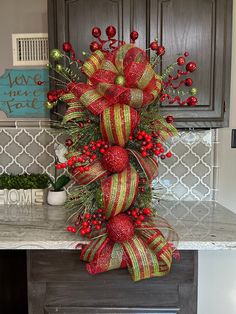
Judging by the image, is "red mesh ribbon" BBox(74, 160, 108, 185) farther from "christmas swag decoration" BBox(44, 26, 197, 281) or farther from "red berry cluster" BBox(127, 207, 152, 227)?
"red berry cluster" BBox(127, 207, 152, 227)

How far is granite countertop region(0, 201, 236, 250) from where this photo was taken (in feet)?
3.23

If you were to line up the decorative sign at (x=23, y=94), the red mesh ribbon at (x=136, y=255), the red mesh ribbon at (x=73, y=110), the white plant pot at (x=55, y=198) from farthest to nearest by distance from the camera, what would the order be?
the decorative sign at (x=23, y=94) → the white plant pot at (x=55, y=198) → the red mesh ribbon at (x=73, y=110) → the red mesh ribbon at (x=136, y=255)

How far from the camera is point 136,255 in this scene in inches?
36.1

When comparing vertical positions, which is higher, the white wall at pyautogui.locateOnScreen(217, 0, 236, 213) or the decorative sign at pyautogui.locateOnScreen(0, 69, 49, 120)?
the decorative sign at pyautogui.locateOnScreen(0, 69, 49, 120)

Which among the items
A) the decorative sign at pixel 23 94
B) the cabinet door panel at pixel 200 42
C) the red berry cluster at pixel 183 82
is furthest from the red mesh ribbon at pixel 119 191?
the decorative sign at pixel 23 94

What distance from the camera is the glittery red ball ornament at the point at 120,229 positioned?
92 cm

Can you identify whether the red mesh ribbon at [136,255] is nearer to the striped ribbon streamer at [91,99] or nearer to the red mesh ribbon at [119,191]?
the red mesh ribbon at [119,191]

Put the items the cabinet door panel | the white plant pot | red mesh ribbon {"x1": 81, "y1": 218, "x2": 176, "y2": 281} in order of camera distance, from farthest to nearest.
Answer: the white plant pot → the cabinet door panel → red mesh ribbon {"x1": 81, "y1": 218, "x2": 176, "y2": 281}

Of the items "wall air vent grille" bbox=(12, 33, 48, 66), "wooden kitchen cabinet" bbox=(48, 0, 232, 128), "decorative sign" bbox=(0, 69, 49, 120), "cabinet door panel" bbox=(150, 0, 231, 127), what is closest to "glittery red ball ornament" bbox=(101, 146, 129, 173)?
"cabinet door panel" bbox=(150, 0, 231, 127)

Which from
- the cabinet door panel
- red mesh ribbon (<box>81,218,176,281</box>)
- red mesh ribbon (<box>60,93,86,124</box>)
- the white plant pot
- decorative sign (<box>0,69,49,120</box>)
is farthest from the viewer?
decorative sign (<box>0,69,49,120</box>)

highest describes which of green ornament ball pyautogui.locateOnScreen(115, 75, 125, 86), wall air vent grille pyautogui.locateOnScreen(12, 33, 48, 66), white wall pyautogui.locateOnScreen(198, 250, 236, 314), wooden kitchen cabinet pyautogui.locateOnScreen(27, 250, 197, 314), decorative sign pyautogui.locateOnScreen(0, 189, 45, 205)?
wall air vent grille pyautogui.locateOnScreen(12, 33, 48, 66)

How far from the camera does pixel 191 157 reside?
1.62 m

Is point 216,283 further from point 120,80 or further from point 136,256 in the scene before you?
point 120,80

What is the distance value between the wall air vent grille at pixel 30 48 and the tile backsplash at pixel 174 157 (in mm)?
400
